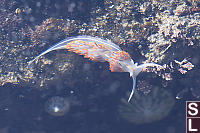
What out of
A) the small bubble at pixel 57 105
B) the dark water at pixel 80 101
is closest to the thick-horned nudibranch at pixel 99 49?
the dark water at pixel 80 101

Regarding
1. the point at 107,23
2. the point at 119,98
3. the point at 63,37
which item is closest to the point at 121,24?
the point at 107,23

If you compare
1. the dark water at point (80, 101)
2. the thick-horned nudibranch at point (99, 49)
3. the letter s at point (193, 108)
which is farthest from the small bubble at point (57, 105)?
the letter s at point (193, 108)

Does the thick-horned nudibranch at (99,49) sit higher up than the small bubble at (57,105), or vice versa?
the thick-horned nudibranch at (99,49)

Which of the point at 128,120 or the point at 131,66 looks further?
the point at 128,120

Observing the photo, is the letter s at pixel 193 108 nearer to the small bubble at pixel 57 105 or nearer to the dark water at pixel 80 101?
the dark water at pixel 80 101

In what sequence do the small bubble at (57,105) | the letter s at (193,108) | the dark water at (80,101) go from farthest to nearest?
the small bubble at (57,105), the letter s at (193,108), the dark water at (80,101)

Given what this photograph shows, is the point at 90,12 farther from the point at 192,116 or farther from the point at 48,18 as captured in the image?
the point at 192,116

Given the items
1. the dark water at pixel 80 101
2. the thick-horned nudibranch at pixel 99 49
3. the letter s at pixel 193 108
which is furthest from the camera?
the letter s at pixel 193 108

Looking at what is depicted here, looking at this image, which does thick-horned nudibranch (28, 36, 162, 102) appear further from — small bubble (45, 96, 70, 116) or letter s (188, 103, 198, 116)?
letter s (188, 103, 198, 116)

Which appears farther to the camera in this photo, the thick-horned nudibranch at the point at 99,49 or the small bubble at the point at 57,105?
the small bubble at the point at 57,105

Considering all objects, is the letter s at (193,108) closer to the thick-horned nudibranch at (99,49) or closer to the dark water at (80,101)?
the dark water at (80,101)
